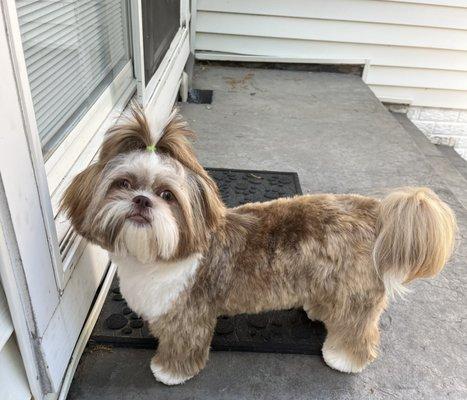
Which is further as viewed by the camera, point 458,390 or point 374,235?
point 458,390

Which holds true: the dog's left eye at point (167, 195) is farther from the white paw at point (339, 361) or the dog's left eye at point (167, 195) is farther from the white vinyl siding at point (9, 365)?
the white paw at point (339, 361)

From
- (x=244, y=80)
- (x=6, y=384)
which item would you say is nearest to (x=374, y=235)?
(x=6, y=384)

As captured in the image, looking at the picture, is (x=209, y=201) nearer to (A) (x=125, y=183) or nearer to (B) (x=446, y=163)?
(A) (x=125, y=183)

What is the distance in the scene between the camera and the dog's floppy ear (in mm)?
1399

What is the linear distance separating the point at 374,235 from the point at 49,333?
118 centimetres

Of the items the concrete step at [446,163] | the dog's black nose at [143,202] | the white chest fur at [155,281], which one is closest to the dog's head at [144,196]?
the dog's black nose at [143,202]

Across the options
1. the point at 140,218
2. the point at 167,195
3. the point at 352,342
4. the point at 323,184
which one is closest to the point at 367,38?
the point at 323,184

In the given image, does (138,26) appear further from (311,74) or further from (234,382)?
(311,74)

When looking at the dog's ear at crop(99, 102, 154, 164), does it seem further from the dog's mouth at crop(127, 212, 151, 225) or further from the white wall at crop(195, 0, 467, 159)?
the white wall at crop(195, 0, 467, 159)

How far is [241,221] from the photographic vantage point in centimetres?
169

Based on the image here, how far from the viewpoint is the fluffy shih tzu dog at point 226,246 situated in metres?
1.36

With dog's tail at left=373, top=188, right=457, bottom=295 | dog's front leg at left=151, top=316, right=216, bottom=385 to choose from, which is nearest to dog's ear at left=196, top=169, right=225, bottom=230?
dog's front leg at left=151, top=316, right=216, bottom=385

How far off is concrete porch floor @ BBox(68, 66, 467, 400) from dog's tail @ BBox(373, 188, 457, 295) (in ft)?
1.83

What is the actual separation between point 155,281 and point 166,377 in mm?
437
